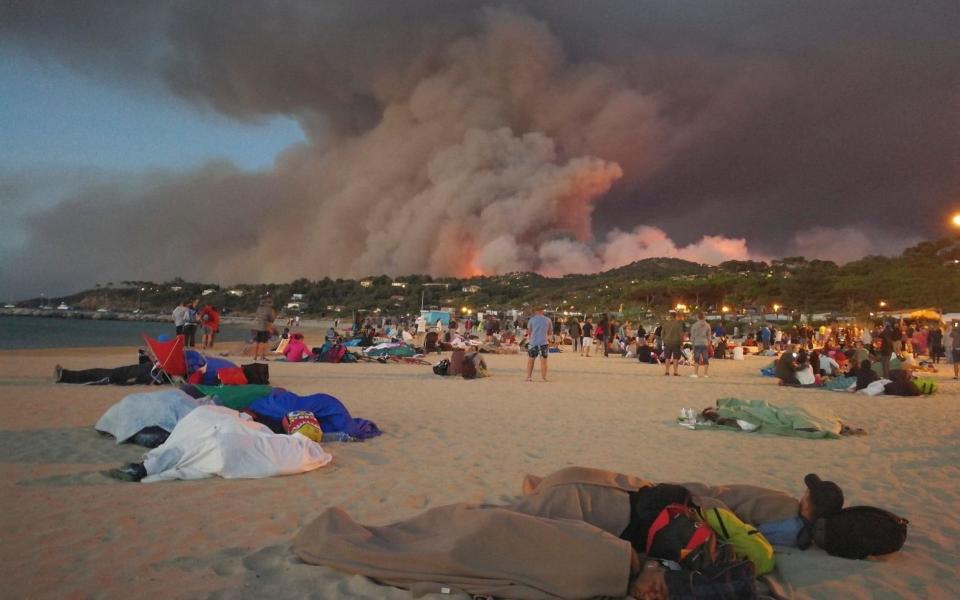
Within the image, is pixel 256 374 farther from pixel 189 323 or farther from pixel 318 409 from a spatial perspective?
pixel 189 323

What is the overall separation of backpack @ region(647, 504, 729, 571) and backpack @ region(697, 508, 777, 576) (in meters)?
0.11

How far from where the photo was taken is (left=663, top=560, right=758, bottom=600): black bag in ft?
8.70

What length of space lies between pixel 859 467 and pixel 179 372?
919cm

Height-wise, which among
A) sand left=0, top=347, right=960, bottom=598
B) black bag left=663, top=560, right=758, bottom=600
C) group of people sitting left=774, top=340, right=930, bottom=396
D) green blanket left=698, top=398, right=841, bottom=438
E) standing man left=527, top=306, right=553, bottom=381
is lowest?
sand left=0, top=347, right=960, bottom=598

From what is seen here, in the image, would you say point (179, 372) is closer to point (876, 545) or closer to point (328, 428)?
point (328, 428)

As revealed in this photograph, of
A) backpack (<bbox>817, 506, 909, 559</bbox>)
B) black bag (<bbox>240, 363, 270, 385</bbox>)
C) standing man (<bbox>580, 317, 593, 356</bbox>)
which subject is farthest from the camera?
standing man (<bbox>580, 317, 593, 356</bbox>)

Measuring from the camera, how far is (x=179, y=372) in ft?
32.3

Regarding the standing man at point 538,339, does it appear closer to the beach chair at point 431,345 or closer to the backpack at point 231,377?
the backpack at point 231,377

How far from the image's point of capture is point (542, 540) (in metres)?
2.89

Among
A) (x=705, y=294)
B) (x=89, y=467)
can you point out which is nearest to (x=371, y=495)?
(x=89, y=467)

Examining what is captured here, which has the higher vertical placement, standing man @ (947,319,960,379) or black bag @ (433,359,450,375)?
standing man @ (947,319,960,379)

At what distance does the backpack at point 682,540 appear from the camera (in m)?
2.92

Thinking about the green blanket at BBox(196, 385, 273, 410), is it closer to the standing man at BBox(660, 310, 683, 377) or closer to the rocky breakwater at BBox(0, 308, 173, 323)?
the standing man at BBox(660, 310, 683, 377)

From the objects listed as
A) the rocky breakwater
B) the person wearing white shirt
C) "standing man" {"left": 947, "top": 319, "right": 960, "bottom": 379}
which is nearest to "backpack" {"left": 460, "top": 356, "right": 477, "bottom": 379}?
the person wearing white shirt
